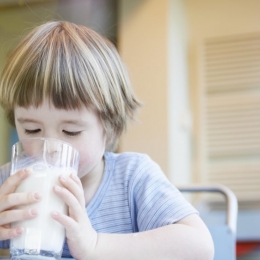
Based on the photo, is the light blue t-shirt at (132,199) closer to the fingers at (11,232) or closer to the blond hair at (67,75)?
the blond hair at (67,75)

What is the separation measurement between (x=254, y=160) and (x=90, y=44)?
2.71 m

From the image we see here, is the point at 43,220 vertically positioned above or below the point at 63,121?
below

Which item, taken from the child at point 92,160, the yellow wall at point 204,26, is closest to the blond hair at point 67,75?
the child at point 92,160

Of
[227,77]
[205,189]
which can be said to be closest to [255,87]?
[227,77]

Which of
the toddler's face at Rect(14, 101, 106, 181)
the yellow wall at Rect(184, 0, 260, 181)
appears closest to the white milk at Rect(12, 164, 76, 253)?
the toddler's face at Rect(14, 101, 106, 181)

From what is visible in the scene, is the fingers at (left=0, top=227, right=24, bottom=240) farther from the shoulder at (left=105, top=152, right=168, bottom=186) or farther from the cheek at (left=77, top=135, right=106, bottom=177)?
the shoulder at (left=105, top=152, right=168, bottom=186)

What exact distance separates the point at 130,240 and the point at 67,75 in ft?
1.02

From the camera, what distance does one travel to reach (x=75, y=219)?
0.74 meters

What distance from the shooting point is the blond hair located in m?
0.90

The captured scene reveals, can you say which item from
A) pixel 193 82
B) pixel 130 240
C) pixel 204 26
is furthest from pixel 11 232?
pixel 204 26

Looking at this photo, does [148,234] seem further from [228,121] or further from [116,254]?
[228,121]

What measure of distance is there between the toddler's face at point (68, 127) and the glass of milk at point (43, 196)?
0.13 m

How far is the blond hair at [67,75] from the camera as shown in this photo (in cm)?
90

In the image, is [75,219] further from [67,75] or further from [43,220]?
[67,75]
